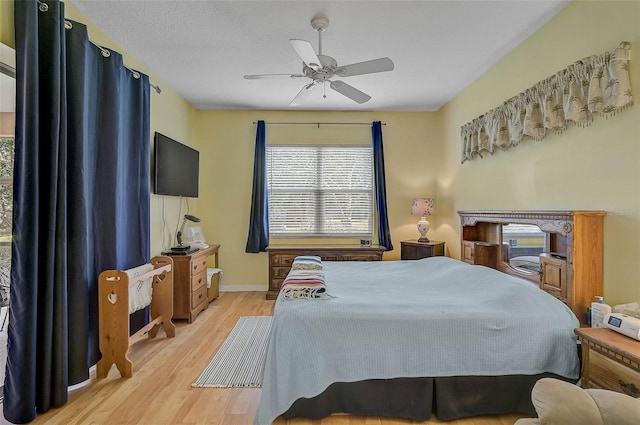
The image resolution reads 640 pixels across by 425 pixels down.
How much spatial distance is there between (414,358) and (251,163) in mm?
3722

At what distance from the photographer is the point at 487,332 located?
1.82m

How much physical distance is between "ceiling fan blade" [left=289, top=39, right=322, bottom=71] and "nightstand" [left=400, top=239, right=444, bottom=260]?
2763 millimetres

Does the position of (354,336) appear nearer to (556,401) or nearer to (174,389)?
(556,401)

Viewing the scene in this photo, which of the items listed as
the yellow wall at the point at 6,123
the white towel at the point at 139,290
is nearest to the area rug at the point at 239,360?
the white towel at the point at 139,290

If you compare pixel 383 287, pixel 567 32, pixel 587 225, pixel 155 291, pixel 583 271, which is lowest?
pixel 155 291

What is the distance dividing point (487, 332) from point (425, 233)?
2718 mm

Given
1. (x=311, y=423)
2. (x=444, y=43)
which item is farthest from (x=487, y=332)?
(x=444, y=43)

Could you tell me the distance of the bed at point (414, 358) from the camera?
5.87 feet

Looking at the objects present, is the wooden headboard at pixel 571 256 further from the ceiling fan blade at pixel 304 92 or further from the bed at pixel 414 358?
the ceiling fan blade at pixel 304 92

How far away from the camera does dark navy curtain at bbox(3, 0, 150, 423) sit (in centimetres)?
182

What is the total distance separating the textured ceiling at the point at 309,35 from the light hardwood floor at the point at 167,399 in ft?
9.04

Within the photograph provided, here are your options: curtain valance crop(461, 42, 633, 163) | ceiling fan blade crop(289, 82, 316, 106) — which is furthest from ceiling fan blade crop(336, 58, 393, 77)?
curtain valance crop(461, 42, 633, 163)

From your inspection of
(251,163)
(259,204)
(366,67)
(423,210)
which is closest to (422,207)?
(423,210)

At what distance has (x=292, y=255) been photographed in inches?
172
